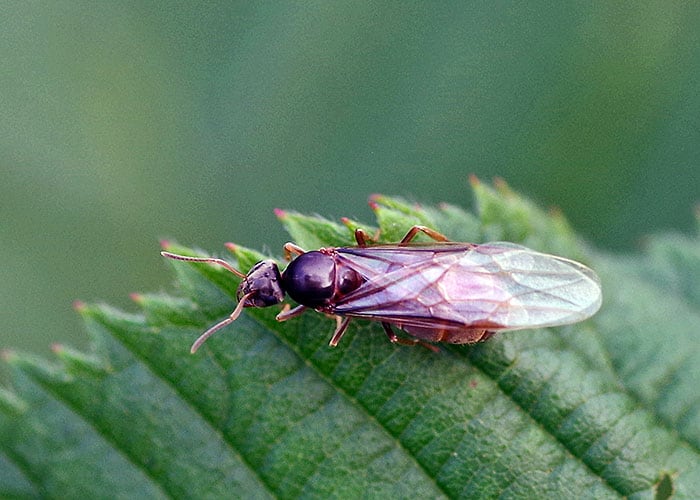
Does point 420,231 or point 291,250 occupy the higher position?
point 291,250

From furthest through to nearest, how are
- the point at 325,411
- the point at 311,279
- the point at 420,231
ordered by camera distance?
the point at 420,231, the point at 311,279, the point at 325,411

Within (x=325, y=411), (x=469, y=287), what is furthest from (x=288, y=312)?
(x=469, y=287)

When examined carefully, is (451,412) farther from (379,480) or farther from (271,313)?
(271,313)

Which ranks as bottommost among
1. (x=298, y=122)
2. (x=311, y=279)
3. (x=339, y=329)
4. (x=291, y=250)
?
(x=339, y=329)

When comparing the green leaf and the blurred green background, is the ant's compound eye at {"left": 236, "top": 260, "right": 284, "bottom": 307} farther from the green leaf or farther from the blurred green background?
the blurred green background

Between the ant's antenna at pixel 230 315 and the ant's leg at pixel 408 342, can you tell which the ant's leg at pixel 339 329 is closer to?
the ant's leg at pixel 408 342

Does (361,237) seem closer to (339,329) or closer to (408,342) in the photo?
(339,329)

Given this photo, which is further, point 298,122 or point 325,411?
point 298,122
